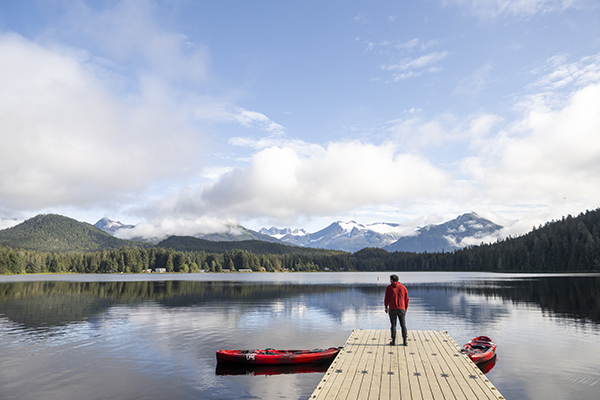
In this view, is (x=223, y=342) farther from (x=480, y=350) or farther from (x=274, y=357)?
(x=480, y=350)

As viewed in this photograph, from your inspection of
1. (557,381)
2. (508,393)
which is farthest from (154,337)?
(557,381)

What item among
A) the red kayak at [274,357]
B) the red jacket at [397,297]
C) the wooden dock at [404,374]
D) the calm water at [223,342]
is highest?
the red jacket at [397,297]

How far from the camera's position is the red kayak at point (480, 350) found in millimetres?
27391

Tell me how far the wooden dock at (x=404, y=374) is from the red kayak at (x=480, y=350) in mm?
1488

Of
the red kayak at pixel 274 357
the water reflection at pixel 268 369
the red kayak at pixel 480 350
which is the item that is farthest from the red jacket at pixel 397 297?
the water reflection at pixel 268 369

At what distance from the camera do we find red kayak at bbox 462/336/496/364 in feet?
89.9

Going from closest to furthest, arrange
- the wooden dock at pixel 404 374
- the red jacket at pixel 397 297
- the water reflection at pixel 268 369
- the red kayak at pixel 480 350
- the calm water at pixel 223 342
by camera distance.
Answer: the wooden dock at pixel 404 374, the calm water at pixel 223 342, the red jacket at pixel 397 297, the water reflection at pixel 268 369, the red kayak at pixel 480 350

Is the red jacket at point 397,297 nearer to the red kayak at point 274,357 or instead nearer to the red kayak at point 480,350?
the red kayak at point 480,350

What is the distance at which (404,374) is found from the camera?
20125 millimetres

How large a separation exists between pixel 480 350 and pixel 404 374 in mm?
12857

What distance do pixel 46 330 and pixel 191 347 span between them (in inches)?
764

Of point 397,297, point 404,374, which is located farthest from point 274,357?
point 404,374

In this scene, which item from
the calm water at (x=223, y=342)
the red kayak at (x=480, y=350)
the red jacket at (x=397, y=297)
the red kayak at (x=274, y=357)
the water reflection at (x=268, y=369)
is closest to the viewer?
the calm water at (x=223, y=342)

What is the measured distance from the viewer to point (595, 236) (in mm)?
187500
